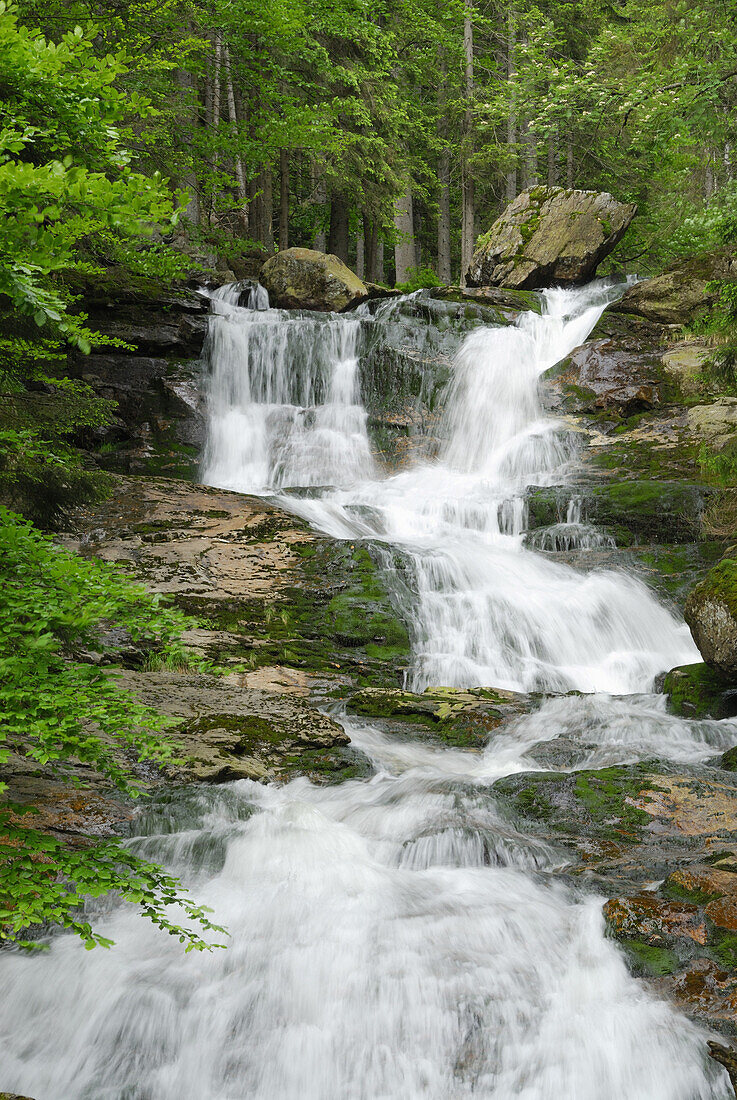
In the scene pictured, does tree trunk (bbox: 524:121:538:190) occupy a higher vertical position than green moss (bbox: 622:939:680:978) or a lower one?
higher

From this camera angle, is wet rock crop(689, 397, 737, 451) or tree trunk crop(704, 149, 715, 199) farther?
tree trunk crop(704, 149, 715, 199)

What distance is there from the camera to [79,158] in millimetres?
2977

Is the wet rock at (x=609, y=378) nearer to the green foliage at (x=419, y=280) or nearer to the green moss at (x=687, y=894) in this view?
the green foliage at (x=419, y=280)

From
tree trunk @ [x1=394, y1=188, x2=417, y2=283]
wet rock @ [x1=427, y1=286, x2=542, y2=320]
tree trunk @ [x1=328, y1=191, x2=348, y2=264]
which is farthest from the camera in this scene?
tree trunk @ [x1=394, y1=188, x2=417, y2=283]

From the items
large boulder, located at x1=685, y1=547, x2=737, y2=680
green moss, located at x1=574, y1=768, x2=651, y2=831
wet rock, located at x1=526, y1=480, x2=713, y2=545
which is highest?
wet rock, located at x1=526, y1=480, x2=713, y2=545

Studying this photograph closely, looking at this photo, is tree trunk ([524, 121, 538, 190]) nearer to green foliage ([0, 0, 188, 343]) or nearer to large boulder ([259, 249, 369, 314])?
large boulder ([259, 249, 369, 314])

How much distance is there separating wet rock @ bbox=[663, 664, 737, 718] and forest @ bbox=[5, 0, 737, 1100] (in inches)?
1.2

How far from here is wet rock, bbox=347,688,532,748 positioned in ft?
23.1

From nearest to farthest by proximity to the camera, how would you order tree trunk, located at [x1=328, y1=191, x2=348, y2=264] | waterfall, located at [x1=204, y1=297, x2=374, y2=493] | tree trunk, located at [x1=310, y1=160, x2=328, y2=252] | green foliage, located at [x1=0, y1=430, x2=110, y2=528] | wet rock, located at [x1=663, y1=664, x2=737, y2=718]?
green foliage, located at [x1=0, y1=430, x2=110, y2=528]
wet rock, located at [x1=663, y1=664, x2=737, y2=718]
waterfall, located at [x1=204, y1=297, x2=374, y2=493]
tree trunk, located at [x1=310, y1=160, x2=328, y2=252]
tree trunk, located at [x1=328, y1=191, x2=348, y2=264]

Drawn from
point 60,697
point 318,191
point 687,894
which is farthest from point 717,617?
point 318,191

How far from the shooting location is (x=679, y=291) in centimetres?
1588

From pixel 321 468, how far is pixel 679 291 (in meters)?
8.32

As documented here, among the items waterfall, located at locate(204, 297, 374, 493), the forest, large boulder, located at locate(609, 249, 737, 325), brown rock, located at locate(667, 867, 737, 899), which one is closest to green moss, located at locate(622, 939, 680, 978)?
the forest

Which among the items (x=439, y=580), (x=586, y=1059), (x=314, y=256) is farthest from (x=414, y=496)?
(x=586, y=1059)
